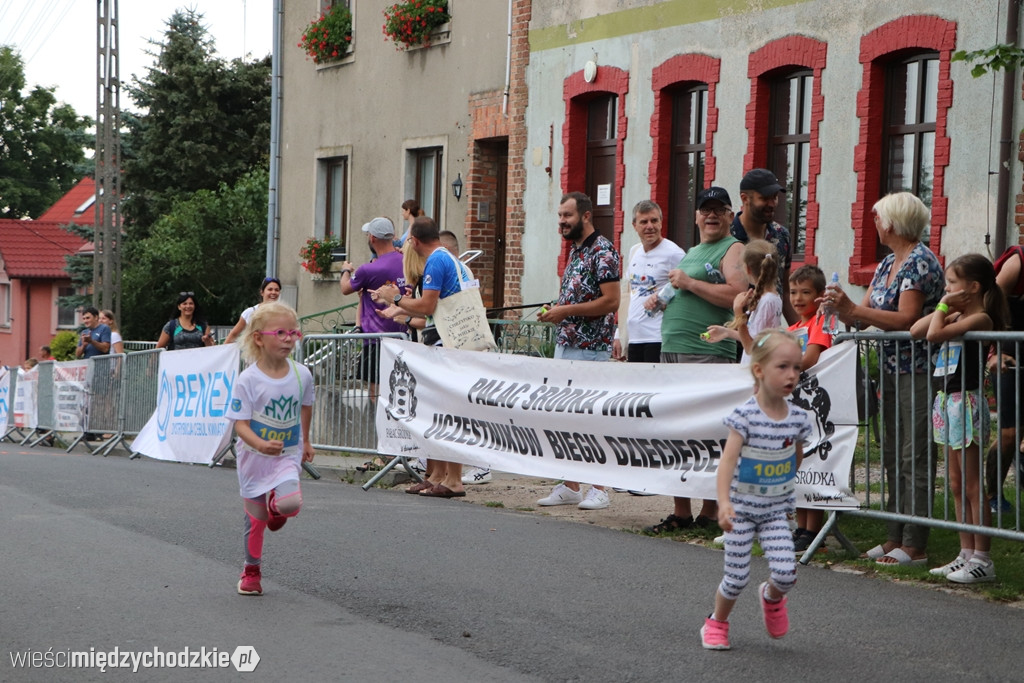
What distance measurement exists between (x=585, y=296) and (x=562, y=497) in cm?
156

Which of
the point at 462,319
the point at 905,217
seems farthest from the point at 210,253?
the point at 905,217

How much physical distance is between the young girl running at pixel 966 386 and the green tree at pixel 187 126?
3804 centimetres

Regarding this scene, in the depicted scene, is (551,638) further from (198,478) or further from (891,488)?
(198,478)

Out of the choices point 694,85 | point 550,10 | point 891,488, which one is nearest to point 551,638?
point 891,488

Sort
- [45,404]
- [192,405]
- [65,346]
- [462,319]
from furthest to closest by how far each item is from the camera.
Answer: [65,346] → [45,404] → [192,405] → [462,319]

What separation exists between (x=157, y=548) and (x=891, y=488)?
429cm

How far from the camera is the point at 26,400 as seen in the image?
2484cm

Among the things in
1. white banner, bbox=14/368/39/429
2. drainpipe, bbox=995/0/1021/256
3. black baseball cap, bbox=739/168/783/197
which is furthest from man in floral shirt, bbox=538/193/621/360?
white banner, bbox=14/368/39/429

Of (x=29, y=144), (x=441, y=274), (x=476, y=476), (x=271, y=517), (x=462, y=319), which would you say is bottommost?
(x=476, y=476)

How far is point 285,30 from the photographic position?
2670 centimetres

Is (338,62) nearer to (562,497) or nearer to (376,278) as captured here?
(376,278)

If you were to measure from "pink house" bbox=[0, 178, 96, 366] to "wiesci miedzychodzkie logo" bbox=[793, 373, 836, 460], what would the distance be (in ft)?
181

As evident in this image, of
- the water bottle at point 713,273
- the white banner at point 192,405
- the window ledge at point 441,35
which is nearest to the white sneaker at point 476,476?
the white banner at point 192,405

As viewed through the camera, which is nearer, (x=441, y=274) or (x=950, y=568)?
(x=950, y=568)
